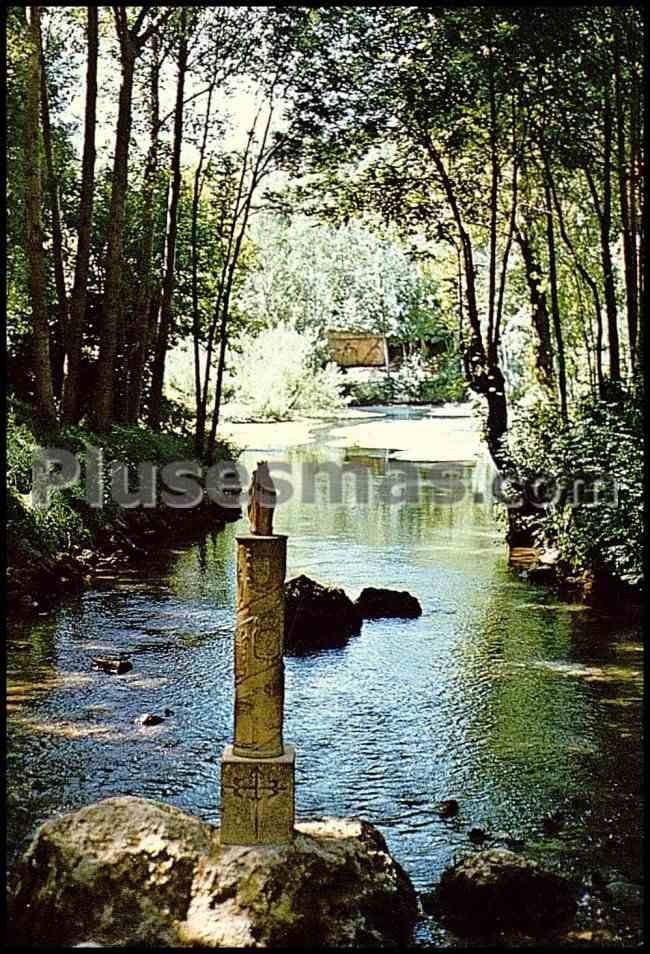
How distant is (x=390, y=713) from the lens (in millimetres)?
8070

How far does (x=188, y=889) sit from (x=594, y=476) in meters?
7.39

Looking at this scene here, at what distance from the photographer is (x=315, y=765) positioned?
691 cm

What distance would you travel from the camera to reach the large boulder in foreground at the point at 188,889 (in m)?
4.49

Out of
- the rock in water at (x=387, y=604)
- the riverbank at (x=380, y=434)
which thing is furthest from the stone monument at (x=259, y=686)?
the riverbank at (x=380, y=434)

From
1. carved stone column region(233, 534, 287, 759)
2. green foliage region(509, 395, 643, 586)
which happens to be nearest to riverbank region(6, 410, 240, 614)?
green foliage region(509, 395, 643, 586)

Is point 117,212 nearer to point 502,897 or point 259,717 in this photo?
point 259,717

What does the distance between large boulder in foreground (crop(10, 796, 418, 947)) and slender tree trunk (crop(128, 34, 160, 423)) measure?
43.7 ft

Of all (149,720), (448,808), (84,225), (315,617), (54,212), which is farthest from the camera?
(54,212)

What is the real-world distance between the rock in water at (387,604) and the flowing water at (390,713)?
0.22m

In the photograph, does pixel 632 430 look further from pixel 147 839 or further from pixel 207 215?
pixel 207 215

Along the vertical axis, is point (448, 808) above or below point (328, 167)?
below

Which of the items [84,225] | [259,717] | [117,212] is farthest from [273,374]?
[259,717]

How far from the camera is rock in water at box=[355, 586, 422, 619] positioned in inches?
441

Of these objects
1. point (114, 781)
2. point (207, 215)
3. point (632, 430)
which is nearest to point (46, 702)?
point (114, 781)
